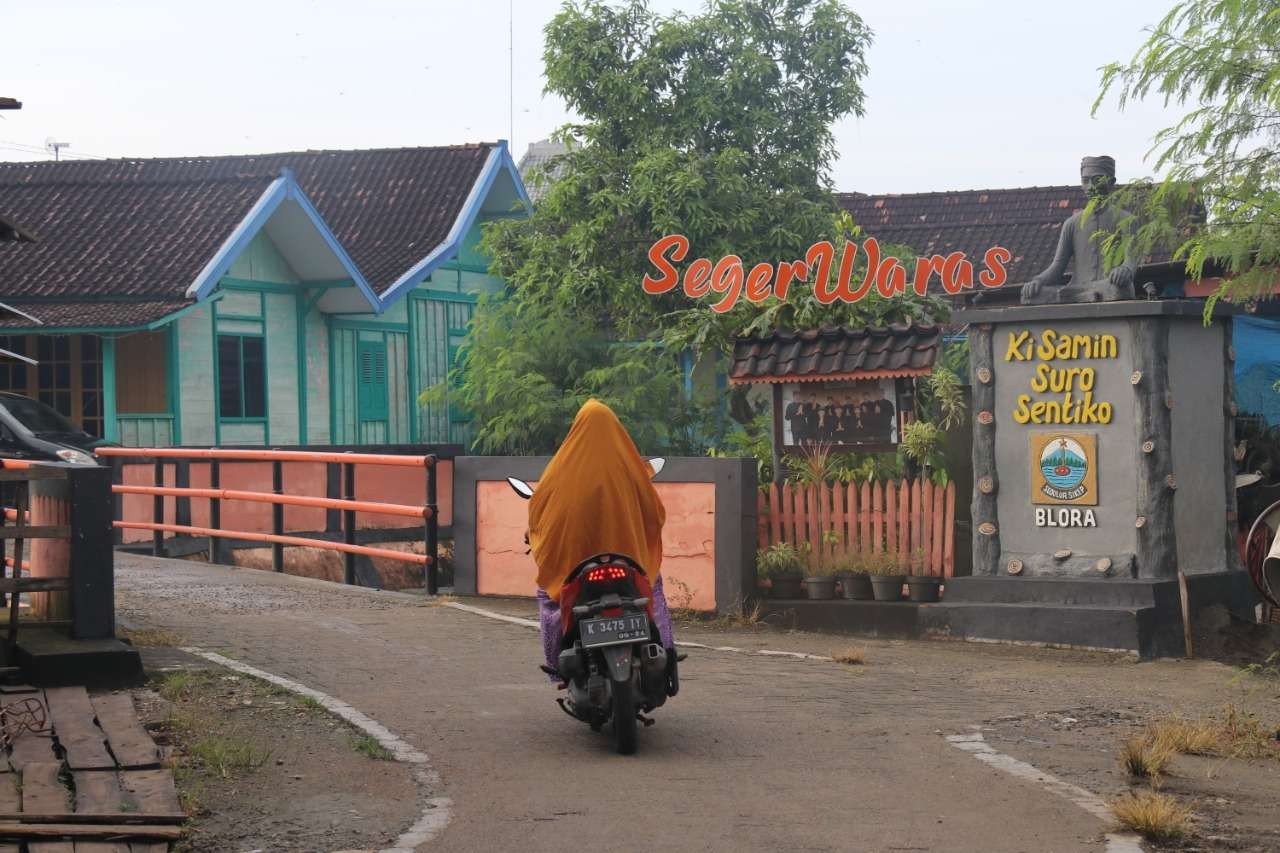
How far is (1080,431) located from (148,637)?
718cm

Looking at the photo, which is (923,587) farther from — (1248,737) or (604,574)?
(604,574)

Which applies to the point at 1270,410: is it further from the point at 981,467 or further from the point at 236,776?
the point at 236,776

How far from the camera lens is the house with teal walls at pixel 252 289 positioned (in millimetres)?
25016

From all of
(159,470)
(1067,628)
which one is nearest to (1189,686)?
(1067,628)

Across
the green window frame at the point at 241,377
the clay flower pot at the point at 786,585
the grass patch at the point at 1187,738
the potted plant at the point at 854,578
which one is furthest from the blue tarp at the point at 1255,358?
the green window frame at the point at 241,377

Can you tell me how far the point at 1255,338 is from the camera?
61.4 feet

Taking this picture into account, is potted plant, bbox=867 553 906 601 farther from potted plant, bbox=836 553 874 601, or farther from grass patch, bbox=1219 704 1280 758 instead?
grass patch, bbox=1219 704 1280 758

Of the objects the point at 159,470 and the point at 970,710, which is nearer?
the point at 970,710

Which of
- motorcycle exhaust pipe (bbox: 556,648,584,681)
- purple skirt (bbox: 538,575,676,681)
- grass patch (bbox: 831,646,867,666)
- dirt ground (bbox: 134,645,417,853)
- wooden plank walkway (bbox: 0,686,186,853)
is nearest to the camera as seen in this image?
wooden plank walkway (bbox: 0,686,186,853)

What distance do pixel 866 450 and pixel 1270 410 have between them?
6342 mm

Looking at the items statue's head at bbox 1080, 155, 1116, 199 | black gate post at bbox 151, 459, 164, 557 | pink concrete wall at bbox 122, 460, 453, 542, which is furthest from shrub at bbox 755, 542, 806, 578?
black gate post at bbox 151, 459, 164, 557

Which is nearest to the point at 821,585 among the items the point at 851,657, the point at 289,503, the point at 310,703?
the point at 851,657

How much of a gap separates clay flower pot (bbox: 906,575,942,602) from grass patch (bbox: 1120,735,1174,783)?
5.79m

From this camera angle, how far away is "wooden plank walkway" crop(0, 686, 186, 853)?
6359 mm
